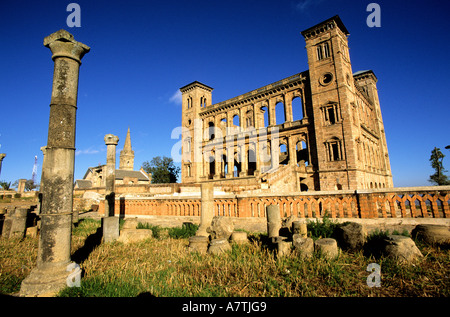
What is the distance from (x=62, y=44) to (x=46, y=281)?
394 cm

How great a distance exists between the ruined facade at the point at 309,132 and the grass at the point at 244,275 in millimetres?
11754

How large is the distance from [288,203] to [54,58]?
711 cm

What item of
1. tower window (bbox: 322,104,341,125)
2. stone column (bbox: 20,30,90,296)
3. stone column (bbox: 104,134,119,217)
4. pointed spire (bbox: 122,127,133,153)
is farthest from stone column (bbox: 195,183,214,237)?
pointed spire (bbox: 122,127,133,153)

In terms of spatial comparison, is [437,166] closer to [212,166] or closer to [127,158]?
[212,166]

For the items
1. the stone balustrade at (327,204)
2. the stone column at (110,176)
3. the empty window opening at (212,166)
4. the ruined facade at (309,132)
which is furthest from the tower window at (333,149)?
the stone column at (110,176)

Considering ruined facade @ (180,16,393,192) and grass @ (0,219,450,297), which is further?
ruined facade @ (180,16,393,192)

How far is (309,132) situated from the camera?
23797 millimetres

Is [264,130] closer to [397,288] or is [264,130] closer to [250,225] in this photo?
[250,225]

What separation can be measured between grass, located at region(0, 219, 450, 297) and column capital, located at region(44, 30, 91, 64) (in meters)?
3.90

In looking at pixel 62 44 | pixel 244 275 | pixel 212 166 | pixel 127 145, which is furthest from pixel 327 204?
pixel 127 145

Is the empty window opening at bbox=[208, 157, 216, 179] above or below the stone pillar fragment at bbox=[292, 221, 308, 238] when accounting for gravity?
above

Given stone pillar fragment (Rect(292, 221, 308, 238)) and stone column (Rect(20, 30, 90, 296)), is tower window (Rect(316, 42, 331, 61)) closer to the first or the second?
stone pillar fragment (Rect(292, 221, 308, 238))

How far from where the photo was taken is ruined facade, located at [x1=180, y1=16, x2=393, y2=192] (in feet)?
67.8

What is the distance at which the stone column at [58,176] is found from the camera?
353 centimetres
